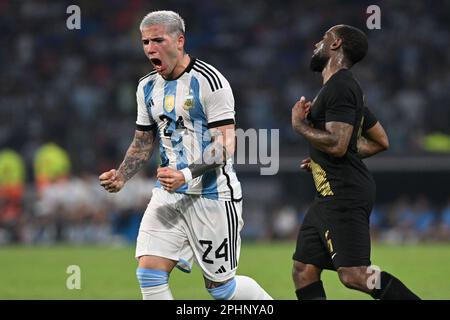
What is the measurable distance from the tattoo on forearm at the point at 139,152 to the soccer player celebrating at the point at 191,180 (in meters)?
→ 0.19

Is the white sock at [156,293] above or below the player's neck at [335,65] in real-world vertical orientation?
below

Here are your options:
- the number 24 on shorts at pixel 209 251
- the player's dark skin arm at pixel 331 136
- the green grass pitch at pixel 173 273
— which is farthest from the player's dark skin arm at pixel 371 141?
the green grass pitch at pixel 173 273

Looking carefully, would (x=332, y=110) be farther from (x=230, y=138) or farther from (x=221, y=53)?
(x=221, y=53)

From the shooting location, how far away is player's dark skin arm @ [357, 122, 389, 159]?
7188 mm

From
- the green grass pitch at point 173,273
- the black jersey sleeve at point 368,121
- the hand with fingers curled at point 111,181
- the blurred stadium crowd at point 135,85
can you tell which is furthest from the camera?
the blurred stadium crowd at point 135,85

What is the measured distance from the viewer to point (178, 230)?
6906 millimetres

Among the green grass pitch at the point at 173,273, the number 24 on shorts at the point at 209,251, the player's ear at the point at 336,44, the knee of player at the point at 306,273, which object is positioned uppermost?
the player's ear at the point at 336,44

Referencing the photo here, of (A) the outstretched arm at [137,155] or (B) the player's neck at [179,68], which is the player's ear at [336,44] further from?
(A) the outstretched arm at [137,155]

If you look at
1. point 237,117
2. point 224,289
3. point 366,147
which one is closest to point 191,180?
point 224,289

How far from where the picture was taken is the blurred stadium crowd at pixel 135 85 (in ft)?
65.3

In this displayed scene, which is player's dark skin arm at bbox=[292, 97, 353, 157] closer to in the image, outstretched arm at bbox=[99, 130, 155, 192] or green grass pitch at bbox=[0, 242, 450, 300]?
outstretched arm at bbox=[99, 130, 155, 192]

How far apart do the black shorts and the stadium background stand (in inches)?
216

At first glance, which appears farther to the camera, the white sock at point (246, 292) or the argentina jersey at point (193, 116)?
the white sock at point (246, 292)

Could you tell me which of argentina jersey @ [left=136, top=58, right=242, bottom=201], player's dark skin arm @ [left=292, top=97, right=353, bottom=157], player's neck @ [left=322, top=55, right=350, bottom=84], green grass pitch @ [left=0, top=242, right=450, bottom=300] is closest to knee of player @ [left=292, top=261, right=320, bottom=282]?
argentina jersey @ [left=136, top=58, right=242, bottom=201]
